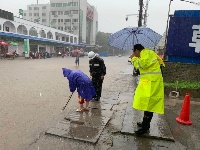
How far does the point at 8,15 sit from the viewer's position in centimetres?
3350

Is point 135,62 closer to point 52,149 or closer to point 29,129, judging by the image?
point 52,149

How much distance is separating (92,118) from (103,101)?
5.95 ft

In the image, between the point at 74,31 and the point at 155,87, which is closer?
the point at 155,87

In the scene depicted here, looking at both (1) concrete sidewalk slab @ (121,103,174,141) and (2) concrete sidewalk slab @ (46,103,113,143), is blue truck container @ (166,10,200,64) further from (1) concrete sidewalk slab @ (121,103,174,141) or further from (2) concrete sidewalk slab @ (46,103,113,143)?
(2) concrete sidewalk slab @ (46,103,113,143)

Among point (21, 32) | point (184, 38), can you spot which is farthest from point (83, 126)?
point (21, 32)

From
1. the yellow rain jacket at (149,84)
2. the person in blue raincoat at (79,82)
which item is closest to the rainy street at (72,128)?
the person in blue raincoat at (79,82)

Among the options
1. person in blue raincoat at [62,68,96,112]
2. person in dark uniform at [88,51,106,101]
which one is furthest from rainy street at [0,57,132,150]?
person in dark uniform at [88,51,106,101]

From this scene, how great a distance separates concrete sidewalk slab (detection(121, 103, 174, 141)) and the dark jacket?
1605 millimetres

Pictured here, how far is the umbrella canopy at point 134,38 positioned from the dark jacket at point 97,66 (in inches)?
27.1

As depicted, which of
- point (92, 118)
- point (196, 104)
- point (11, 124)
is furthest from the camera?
point (196, 104)

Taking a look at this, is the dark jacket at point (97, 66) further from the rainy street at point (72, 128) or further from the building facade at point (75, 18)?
the building facade at point (75, 18)

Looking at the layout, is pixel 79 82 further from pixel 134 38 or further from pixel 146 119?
pixel 134 38

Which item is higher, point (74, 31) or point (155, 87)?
point (74, 31)

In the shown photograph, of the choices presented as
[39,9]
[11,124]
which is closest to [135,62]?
[11,124]
